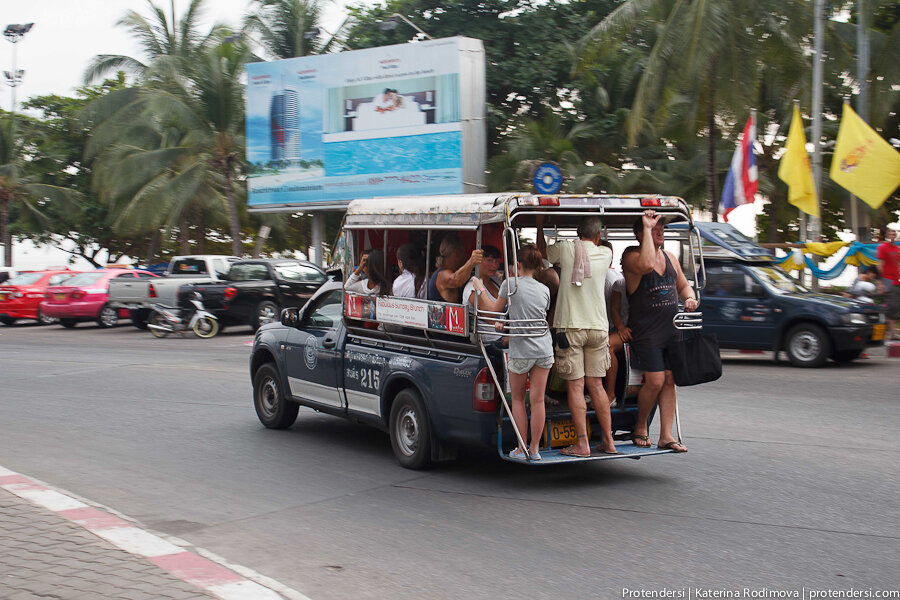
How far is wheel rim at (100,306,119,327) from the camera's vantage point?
26394 millimetres

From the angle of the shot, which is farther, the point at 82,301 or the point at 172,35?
the point at 172,35

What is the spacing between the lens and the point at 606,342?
7.17 metres

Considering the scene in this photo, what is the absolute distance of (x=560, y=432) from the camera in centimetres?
731

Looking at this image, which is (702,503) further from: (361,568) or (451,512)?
(361,568)

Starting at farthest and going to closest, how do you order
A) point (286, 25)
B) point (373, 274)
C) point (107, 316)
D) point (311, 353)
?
1. point (286, 25)
2. point (107, 316)
3. point (311, 353)
4. point (373, 274)

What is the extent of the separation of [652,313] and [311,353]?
3.42m

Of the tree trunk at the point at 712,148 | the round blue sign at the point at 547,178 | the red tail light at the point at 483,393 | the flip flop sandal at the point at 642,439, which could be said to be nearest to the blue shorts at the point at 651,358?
the flip flop sandal at the point at 642,439

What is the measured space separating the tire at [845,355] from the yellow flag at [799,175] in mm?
5288

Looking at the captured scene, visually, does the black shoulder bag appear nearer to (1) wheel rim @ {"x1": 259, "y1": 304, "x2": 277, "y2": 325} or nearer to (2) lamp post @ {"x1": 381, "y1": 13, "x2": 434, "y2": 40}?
(1) wheel rim @ {"x1": 259, "y1": 304, "x2": 277, "y2": 325}

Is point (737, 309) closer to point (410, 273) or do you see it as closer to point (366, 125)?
point (410, 273)

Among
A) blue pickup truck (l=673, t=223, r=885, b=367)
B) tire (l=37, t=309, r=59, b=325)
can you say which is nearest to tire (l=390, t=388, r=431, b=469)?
blue pickup truck (l=673, t=223, r=885, b=367)

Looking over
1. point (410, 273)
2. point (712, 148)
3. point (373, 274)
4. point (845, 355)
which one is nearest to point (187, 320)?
point (712, 148)

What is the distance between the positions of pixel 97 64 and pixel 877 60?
28.3m

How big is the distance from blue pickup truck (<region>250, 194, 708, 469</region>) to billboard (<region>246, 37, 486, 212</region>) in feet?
59.8
